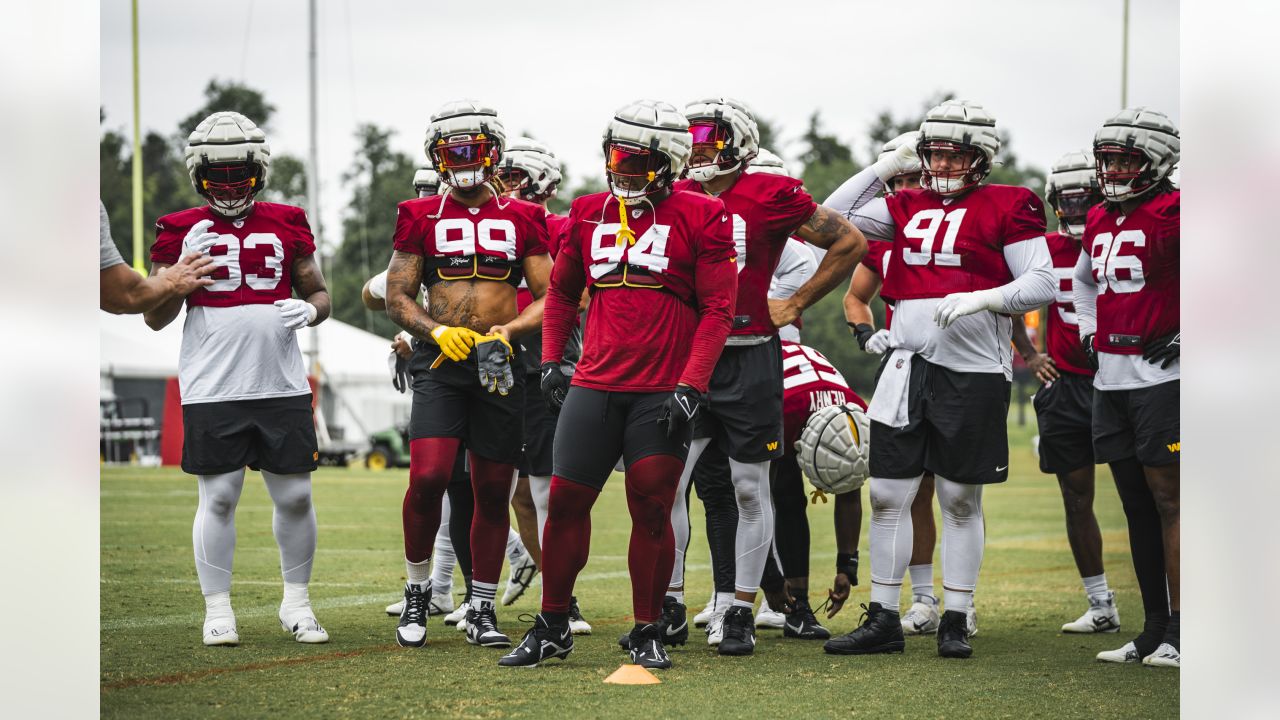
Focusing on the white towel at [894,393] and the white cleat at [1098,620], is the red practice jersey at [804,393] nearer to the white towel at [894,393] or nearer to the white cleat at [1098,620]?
the white towel at [894,393]

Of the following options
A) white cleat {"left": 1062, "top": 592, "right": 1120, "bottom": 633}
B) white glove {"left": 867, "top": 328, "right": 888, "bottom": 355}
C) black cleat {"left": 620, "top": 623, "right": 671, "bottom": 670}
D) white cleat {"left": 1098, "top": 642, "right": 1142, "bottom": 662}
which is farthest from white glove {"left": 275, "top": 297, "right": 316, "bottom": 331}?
white cleat {"left": 1062, "top": 592, "right": 1120, "bottom": 633}

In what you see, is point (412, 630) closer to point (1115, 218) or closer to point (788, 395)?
point (788, 395)

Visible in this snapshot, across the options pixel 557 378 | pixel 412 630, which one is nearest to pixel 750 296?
pixel 557 378

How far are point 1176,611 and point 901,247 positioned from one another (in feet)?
6.55

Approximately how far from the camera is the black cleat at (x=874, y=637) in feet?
20.7

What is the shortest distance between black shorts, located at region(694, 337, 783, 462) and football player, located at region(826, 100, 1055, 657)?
0.46 m

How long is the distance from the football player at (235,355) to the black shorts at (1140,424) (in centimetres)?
352

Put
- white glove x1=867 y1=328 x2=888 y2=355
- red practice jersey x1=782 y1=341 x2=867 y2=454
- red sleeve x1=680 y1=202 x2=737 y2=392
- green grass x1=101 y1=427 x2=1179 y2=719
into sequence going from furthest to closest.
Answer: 1. red practice jersey x1=782 y1=341 x2=867 y2=454
2. white glove x1=867 y1=328 x2=888 y2=355
3. red sleeve x1=680 y1=202 x2=737 y2=392
4. green grass x1=101 y1=427 x2=1179 y2=719

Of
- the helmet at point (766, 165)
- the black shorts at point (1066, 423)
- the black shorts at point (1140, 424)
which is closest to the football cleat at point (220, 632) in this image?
the helmet at point (766, 165)

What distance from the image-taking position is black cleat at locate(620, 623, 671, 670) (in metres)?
5.67

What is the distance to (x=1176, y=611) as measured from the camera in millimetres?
6320

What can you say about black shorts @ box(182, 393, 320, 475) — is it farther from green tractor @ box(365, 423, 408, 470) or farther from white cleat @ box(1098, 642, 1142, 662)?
green tractor @ box(365, 423, 408, 470)

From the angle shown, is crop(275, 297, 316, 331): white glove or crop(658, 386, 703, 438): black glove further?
crop(275, 297, 316, 331): white glove
